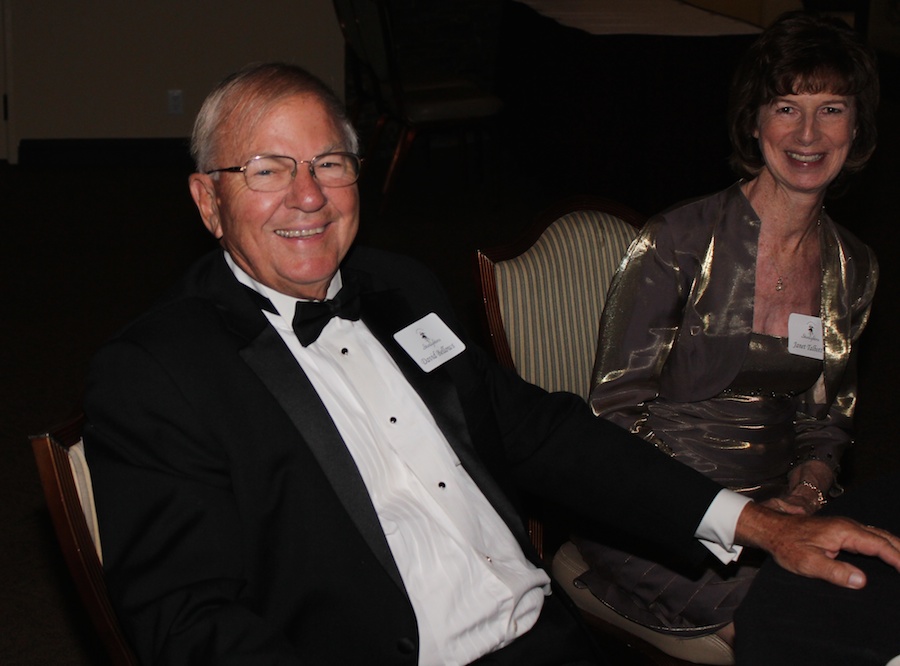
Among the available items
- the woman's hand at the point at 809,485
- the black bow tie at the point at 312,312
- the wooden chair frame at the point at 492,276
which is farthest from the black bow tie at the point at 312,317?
the woman's hand at the point at 809,485

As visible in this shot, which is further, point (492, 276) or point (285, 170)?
point (492, 276)

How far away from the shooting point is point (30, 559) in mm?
2859

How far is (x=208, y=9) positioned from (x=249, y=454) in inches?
230

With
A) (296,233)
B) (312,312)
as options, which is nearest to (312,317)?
(312,312)

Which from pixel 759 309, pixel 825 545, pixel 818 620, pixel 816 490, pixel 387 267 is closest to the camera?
pixel 818 620

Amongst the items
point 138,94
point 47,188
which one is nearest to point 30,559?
point 47,188

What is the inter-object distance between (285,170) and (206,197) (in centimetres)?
14

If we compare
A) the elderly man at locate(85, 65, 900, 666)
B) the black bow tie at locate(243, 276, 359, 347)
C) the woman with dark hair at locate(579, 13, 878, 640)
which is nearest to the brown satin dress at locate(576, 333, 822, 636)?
the woman with dark hair at locate(579, 13, 878, 640)

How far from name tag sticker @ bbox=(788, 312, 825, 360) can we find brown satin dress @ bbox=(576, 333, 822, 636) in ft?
0.08

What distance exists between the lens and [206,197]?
5.19ft

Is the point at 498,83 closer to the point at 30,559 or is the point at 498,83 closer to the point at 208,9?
the point at 208,9

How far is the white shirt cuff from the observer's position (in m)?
1.55

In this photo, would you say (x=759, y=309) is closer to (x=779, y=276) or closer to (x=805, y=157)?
(x=779, y=276)

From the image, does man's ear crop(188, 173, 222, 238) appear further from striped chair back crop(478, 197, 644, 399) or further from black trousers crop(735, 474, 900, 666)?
black trousers crop(735, 474, 900, 666)
